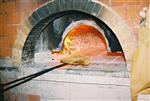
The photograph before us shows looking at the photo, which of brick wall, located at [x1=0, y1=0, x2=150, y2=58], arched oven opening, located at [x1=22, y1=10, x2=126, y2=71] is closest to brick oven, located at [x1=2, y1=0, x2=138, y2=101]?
arched oven opening, located at [x1=22, y1=10, x2=126, y2=71]

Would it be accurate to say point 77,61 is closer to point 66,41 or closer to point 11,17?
point 66,41

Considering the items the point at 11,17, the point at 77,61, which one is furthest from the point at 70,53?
the point at 11,17

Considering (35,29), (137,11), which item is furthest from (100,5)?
(35,29)

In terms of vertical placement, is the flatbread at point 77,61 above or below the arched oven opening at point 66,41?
below

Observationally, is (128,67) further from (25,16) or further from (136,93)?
(25,16)

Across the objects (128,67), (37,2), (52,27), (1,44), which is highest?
(37,2)

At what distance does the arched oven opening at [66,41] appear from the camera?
4.02 meters

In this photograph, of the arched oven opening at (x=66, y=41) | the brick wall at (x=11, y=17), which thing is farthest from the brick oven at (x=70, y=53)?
the brick wall at (x=11, y=17)

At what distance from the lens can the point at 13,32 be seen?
13.6ft

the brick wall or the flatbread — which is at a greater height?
the brick wall

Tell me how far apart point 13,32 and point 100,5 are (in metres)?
1.55

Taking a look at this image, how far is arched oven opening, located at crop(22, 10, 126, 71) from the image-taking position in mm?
4016

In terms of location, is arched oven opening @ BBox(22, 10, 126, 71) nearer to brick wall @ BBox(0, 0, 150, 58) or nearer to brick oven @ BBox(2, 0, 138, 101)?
brick oven @ BBox(2, 0, 138, 101)

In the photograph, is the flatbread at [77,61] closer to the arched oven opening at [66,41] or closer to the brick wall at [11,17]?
the arched oven opening at [66,41]
